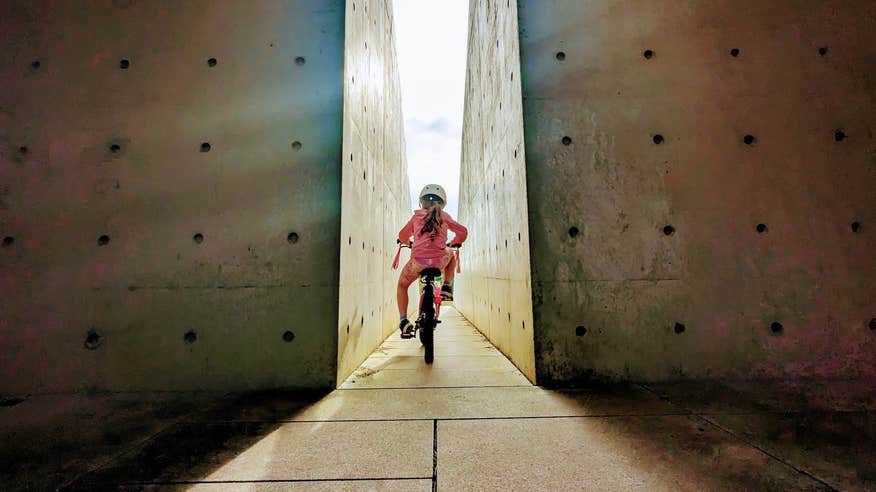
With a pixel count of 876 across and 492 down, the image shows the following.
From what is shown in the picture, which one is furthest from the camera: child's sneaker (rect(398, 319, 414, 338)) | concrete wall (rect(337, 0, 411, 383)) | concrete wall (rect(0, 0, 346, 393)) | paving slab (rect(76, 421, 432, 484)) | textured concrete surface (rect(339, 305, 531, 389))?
child's sneaker (rect(398, 319, 414, 338))

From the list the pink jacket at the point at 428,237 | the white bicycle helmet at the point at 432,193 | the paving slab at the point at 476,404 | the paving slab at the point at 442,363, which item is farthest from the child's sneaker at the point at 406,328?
the white bicycle helmet at the point at 432,193

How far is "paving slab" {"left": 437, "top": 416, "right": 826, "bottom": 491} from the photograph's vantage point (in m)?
1.48

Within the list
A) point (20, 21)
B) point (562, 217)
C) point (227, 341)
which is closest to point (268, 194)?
point (227, 341)

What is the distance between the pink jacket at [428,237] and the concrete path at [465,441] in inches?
62.7

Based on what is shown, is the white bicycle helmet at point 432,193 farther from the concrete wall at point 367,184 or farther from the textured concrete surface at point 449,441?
the textured concrete surface at point 449,441

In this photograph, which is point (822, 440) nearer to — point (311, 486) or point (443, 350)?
point (311, 486)

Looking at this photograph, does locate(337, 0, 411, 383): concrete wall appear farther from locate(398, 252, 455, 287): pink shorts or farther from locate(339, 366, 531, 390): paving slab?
locate(398, 252, 455, 287): pink shorts

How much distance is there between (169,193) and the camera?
116 inches

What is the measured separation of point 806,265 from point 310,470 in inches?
153

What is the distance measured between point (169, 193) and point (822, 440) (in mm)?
4456

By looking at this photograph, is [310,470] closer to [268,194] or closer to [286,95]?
[268,194]

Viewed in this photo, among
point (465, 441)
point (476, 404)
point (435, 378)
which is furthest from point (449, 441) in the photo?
point (435, 378)

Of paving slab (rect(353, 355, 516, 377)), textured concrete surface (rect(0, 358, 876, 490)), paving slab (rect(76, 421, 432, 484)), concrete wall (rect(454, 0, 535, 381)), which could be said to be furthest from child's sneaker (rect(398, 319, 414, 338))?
paving slab (rect(76, 421, 432, 484))

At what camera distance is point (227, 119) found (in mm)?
3014
